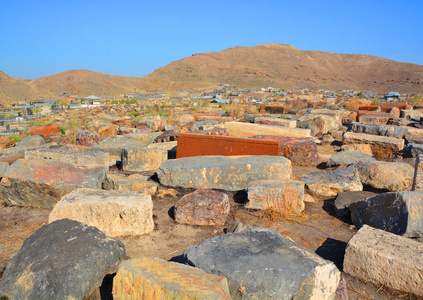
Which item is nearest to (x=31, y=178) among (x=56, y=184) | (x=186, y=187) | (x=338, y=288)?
(x=56, y=184)

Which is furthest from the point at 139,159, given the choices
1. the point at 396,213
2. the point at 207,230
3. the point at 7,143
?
the point at 7,143

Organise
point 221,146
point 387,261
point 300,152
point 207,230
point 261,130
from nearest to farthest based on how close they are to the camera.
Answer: point 387,261
point 207,230
point 221,146
point 300,152
point 261,130

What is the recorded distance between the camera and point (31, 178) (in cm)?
392

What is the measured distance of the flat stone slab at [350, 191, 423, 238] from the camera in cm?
291

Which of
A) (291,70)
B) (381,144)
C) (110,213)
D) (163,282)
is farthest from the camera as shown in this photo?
(291,70)

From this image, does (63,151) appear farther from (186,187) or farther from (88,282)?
(88,282)

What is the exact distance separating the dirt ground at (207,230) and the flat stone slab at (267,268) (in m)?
0.57

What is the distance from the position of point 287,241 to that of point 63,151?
426cm

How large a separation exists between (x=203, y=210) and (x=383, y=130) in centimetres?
646

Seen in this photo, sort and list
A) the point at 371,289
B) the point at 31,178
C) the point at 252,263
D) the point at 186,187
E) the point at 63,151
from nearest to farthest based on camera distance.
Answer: the point at 252,263 < the point at 371,289 < the point at 31,178 < the point at 186,187 < the point at 63,151

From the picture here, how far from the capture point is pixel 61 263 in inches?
89.6

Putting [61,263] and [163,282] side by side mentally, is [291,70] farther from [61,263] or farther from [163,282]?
[163,282]

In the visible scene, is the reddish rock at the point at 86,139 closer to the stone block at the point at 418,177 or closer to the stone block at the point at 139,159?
the stone block at the point at 139,159

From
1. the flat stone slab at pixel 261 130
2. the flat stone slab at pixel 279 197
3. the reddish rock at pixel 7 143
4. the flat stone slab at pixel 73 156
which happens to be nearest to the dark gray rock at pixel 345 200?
the flat stone slab at pixel 279 197
